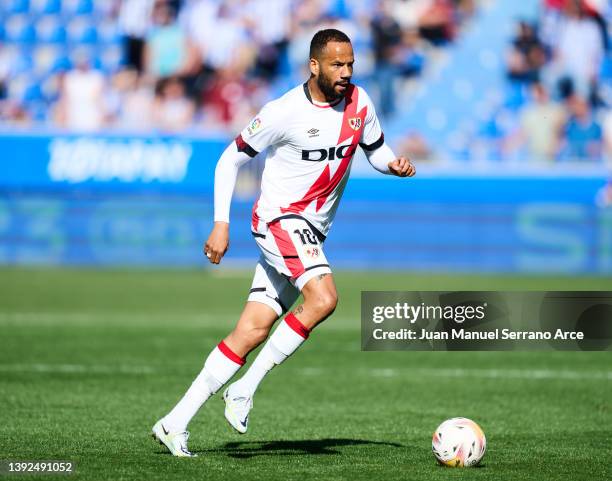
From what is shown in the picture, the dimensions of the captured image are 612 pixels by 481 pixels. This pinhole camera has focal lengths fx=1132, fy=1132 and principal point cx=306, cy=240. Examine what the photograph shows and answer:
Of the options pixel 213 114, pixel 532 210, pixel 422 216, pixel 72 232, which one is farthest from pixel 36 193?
pixel 532 210

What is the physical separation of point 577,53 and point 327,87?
58.3ft

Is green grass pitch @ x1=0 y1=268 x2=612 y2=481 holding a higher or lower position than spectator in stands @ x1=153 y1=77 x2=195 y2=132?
lower

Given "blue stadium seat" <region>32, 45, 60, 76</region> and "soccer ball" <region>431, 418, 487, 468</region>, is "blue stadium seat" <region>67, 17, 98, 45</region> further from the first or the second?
"soccer ball" <region>431, 418, 487, 468</region>

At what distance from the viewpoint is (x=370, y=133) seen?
22.5 feet

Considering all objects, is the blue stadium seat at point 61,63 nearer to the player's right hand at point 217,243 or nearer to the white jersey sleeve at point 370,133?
the white jersey sleeve at point 370,133

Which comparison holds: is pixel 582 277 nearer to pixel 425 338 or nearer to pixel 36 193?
pixel 36 193

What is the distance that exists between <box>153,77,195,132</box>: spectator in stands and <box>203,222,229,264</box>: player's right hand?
1712 cm

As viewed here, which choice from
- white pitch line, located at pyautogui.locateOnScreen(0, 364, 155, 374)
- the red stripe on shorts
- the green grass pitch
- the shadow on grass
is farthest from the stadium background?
the red stripe on shorts

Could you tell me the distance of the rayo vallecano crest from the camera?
21.8 feet

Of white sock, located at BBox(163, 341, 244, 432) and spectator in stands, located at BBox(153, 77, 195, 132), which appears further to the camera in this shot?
spectator in stands, located at BBox(153, 77, 195, 132)

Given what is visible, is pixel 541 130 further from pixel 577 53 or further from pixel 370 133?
pixel 370 133

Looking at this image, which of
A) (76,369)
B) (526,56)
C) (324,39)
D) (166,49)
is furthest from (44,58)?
(324,39)

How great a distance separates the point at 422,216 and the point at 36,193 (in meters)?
7.46

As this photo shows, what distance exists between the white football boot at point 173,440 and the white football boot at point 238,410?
297 millimetres
